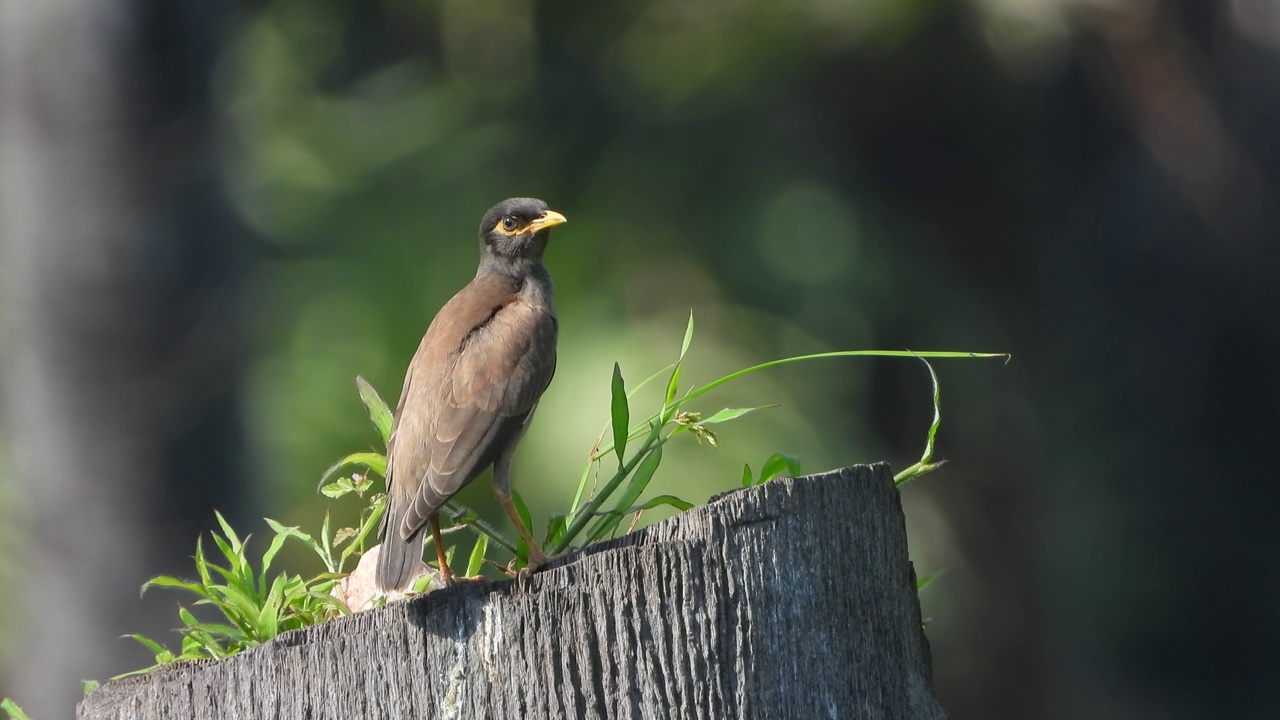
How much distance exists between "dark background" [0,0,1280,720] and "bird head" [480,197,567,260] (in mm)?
5390

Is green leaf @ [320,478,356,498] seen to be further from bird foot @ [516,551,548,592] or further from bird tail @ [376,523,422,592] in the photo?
bird foot @ [516,551,548,592]

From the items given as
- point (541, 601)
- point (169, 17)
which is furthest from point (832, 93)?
point (541, 601)

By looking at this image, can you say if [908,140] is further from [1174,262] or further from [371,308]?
Result: [371,308]

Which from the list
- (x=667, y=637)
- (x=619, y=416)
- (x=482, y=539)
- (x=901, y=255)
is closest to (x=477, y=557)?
(x=482, y=539)

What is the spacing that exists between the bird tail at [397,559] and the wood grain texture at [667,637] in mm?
423

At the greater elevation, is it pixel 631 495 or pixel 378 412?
pixel 378 412

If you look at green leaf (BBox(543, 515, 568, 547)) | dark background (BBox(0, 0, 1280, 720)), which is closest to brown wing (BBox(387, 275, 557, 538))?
green leaf (BBox(543, 515, 568, 547))

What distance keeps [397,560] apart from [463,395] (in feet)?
2.45

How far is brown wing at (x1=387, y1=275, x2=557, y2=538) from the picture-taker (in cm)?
355

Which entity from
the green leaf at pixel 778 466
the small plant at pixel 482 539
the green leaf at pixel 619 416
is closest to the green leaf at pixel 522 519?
the small plant at pixel 482 539

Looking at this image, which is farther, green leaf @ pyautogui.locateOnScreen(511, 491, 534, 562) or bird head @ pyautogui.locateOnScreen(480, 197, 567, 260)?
bird head @ pyautogui.locateOnScreen(480, 197, 567, 260)

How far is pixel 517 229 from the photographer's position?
498 centimetres

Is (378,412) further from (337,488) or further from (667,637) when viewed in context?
(667,637)

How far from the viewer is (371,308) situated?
45.1ft
